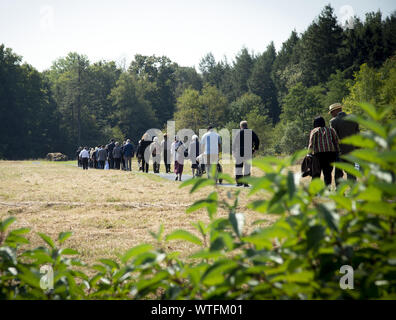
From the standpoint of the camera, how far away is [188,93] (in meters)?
76.6

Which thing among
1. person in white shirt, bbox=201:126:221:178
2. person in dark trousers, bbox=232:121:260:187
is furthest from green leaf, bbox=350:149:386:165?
person in white shirt, bbox=201:126:221:178

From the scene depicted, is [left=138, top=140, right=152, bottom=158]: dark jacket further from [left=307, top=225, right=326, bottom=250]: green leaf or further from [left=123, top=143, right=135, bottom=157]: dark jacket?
[left=307, top=225, right=326, bottom=250]: green leaf

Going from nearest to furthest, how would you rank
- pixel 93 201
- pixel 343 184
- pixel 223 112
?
pixel 343 184 → pixel 93 201 → pixel 223 112

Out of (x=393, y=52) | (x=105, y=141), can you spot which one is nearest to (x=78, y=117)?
(x=105, y=141)

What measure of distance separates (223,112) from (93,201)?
7012 centimetres

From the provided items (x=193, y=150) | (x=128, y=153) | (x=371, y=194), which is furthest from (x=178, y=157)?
(x=371, y=194)

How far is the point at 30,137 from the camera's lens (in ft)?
238

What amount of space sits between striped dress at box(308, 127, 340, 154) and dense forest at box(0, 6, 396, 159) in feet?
150

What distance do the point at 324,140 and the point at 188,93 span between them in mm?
70343

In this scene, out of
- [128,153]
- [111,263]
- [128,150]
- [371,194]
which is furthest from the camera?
[128,150]

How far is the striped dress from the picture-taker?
24.9 feet

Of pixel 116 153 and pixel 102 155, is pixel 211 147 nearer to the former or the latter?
pixel 116 153

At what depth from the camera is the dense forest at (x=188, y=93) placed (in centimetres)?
6419

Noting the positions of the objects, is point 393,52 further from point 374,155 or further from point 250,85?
point 374,155
